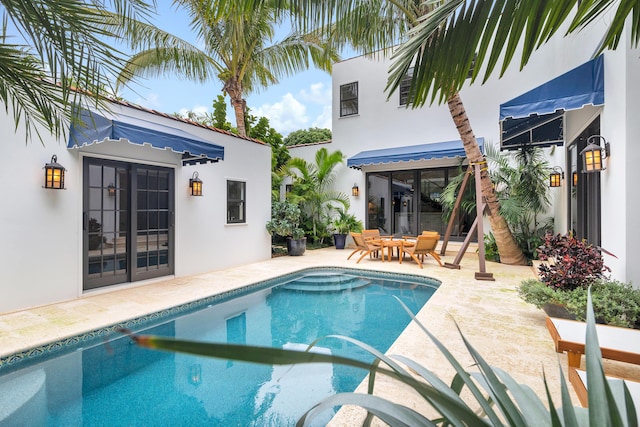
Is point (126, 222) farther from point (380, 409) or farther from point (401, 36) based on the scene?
point (380, 409)

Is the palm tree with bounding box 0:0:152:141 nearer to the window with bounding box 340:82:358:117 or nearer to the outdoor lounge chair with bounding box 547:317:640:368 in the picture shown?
the outdoor lounge chair with bounding box 547:317:640:368

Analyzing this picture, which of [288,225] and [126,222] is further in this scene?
[288,225]

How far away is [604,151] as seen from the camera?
6.11 m

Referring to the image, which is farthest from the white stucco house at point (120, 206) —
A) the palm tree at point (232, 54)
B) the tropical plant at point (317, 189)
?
the tropical plant at point (317, 189)

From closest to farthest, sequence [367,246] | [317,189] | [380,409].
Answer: [380,409] < [367,246] < [317,189]

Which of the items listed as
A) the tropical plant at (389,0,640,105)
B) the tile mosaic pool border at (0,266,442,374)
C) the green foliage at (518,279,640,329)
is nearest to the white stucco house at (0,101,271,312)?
the tile mosaic pool border at (0,266,442,374)

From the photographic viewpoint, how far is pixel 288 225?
1355 centimetres

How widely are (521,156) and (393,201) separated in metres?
6.31

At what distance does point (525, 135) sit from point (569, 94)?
4.36 metres

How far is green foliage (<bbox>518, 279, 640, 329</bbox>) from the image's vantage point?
475 centimetres

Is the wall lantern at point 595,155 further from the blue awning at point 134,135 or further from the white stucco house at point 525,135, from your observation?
the blue awning at point 134,135

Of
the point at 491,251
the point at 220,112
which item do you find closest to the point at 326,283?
the point at 491,251

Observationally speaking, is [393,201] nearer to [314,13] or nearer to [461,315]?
[461,315]

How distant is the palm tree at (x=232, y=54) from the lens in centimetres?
1310
